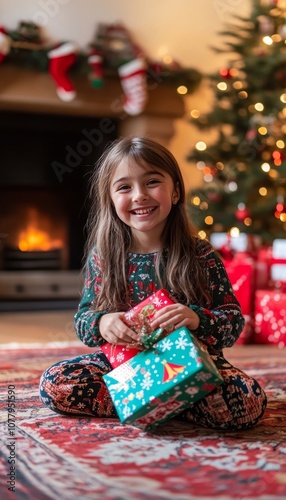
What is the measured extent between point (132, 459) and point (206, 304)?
0.42 m

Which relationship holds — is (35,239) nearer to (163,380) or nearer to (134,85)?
(134,85)

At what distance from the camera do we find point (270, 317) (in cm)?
Result: 291

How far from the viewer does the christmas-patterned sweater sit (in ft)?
4.46

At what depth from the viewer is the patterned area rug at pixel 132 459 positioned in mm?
970

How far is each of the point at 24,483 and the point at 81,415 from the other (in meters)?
0.43

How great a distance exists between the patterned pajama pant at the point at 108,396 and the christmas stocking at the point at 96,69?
267cm

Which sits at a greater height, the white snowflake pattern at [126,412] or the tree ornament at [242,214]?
the tree ornament at [242,214]

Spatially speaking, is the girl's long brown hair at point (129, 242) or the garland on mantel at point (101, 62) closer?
the girl's long brown hair at point (129, 242)

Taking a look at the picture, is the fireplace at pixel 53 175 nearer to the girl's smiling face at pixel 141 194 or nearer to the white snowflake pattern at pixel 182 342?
the girl's smiling face at pixel 141 194

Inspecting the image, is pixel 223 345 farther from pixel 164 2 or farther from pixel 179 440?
pixel 164 2

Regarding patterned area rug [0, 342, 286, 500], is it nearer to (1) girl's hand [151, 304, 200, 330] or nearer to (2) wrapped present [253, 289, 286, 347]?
(1) girl's hand [151, 304, 200, 330]

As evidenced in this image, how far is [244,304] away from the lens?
297 cm

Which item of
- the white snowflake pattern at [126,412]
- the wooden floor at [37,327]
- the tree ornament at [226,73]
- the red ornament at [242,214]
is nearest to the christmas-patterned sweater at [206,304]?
the white snowflake pattern at [126,412]

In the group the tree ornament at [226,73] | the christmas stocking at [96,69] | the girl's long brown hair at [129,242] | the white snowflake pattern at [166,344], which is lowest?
the white snowflake pattern at [166,344]
